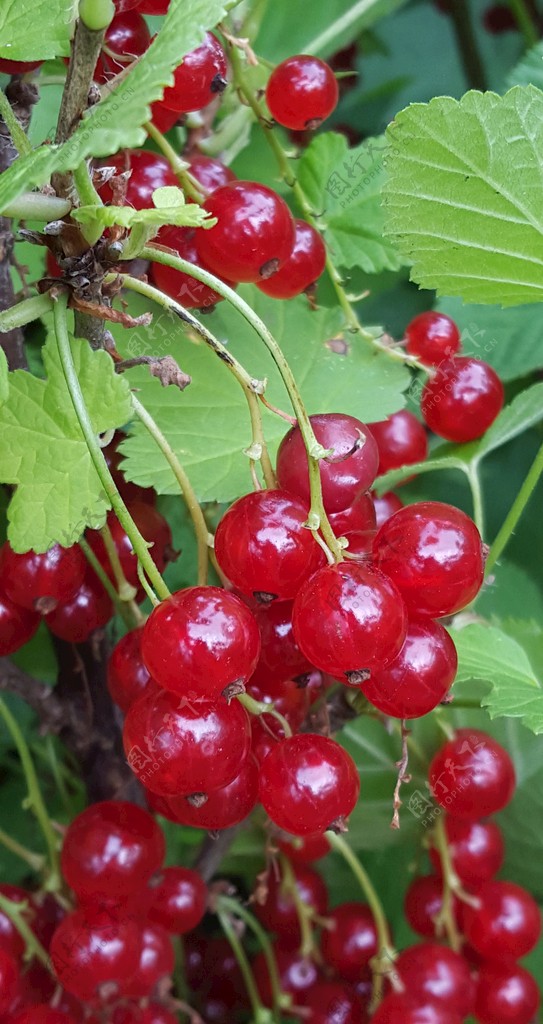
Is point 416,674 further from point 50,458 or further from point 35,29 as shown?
point 35,29

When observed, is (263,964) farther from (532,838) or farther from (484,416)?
(484,416)

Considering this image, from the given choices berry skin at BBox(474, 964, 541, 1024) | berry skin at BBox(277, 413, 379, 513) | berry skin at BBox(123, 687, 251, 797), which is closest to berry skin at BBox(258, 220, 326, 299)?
berry skin at BBox(277, 413, 379, 513)

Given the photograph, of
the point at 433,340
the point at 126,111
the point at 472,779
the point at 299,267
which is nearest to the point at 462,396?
the point at 433,340

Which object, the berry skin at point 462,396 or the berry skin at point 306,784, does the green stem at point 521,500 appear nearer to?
the berry skin at point 462,396

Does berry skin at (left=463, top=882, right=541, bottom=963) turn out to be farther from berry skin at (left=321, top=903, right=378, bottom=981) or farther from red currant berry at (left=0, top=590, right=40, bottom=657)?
red currant berry at (left=0, top=590, right=40, bottom=657)

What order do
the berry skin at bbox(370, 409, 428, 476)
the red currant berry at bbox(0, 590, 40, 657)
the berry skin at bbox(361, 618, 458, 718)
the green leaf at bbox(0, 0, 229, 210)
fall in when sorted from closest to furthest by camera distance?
the green leaf at bbox(0, 0, 229, 210), the berry skin at bbox(361, 618, 458, 718), the red currant berry at bbox(0, 590, 40, 657), the berry skin at bbox(370, 409, 428, 476)

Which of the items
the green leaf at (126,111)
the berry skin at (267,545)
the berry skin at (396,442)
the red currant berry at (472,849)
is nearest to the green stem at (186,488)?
the berry skin at (267,545)
